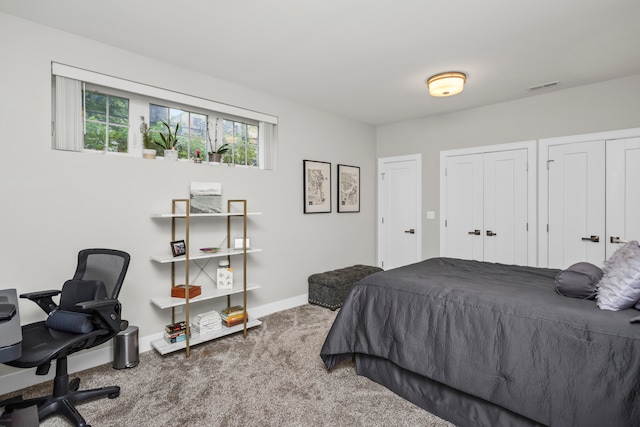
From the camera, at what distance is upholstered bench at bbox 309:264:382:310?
402 cm

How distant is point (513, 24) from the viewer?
238 centimetres

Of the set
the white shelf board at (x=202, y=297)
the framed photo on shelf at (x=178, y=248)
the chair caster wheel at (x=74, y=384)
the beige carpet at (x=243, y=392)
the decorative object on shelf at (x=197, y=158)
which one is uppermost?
the decorative object on shelf at (x=197, y=158)

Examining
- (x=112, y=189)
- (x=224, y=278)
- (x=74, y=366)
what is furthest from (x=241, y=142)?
(x=74, y=366)

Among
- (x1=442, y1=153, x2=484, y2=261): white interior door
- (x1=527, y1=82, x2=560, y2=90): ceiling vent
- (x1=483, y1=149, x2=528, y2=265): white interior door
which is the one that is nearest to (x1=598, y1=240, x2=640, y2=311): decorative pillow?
(x1=483, y1=149, x2=528, y2=265): white interior door

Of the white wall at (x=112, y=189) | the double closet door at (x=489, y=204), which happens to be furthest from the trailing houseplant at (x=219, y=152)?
the double closet door at (x=489, y=204)

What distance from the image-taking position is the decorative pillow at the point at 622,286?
62.3 inches

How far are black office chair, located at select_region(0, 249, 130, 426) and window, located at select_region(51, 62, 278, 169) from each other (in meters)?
1.06

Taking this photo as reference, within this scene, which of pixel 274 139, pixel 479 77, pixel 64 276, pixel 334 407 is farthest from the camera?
pixel 274 139

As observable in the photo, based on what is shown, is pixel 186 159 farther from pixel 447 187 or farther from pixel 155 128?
pixel 447 187

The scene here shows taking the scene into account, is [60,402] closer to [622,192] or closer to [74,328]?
[74,328]

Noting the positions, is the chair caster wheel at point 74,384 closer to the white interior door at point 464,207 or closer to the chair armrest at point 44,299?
the chair armrest at point 44,299

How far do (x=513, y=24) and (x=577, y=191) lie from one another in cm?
224

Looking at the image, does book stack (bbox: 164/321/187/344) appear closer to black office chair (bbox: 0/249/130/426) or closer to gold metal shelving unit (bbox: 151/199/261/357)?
gold metal shelving unit (bbox: 151/199/261/357)

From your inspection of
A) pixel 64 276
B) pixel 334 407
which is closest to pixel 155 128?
pixel 64 276
